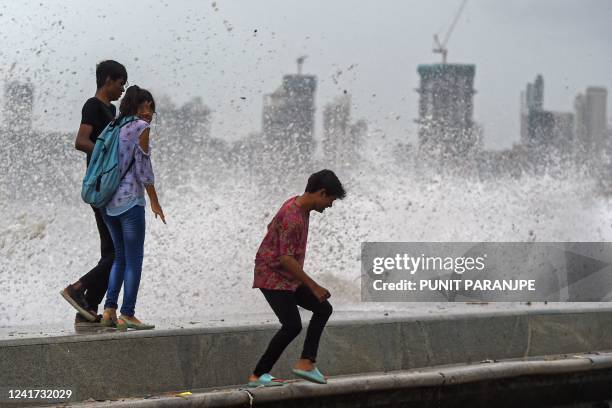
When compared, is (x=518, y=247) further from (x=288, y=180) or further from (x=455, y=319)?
(x=455, y=319)

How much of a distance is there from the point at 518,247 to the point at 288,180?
2.70 metres

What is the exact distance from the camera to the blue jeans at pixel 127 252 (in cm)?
589

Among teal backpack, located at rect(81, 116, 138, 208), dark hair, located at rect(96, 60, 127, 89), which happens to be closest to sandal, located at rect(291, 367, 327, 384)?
teal backpack, located at rect(81, 116, 138, 208)

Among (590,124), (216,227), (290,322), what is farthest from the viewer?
(590,124)

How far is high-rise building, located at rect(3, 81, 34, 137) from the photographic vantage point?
11.2m

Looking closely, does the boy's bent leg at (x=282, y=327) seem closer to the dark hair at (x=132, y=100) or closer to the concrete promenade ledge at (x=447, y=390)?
the concrete promenade ledge at (x=447, y=390)

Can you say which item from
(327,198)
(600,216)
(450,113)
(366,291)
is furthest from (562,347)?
(450,113)

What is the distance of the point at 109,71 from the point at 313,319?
1636 millimetres

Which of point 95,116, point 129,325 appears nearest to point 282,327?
point 129,325

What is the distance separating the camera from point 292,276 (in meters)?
5.52

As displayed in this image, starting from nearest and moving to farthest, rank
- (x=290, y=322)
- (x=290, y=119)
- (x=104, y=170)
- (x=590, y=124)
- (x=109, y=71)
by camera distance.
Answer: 1. (x=290, y=322)
2. (x=104, y=170)
3. (x=109, y=71)
4. (x=290, y=119)
5. (x=590, y=124)

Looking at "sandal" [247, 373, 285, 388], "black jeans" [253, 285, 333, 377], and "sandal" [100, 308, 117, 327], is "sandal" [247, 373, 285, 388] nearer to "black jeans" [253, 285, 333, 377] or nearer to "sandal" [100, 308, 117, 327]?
"black jeans" [253, 285, 333, 377]

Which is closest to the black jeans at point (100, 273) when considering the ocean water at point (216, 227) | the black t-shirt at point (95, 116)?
the black t-shirt at point (95, 116)

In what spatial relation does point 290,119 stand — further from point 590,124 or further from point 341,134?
point 590,124
